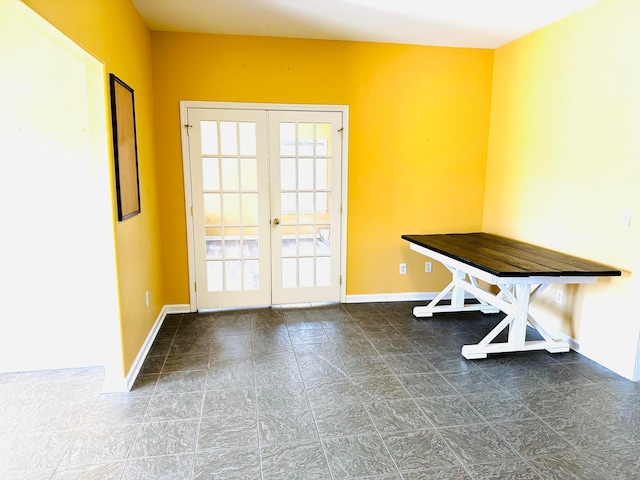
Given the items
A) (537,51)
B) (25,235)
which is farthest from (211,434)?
(537,51)

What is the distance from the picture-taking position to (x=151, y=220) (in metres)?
3.44

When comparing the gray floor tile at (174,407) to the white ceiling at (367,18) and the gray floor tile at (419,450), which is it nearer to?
the gray floor tile at (419,450)

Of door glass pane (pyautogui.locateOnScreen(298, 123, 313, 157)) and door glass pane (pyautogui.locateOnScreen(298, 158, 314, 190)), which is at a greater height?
door glass pane (pyautogui.locateOnScreen(298, 123, 313, 157))

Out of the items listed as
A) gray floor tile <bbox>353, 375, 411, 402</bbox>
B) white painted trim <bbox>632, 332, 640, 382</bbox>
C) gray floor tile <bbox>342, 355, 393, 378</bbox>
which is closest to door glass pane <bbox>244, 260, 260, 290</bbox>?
gray floor tile <bbox>342, 355, 393, 378</bbox>

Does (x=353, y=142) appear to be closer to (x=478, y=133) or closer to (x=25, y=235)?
(x=478, y=133)

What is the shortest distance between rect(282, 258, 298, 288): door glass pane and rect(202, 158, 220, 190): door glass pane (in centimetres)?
99

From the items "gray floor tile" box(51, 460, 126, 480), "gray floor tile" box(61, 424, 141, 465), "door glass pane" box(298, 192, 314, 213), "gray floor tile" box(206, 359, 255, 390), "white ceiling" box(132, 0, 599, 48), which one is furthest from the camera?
"door glass pane" box(298, 192, 314, 213)

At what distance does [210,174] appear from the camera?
381 cm

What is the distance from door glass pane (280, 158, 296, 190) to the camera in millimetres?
3904

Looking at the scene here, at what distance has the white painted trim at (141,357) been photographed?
250cm

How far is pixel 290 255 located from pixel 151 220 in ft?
4.38

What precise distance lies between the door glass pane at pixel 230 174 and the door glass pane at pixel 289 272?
88 centimetres

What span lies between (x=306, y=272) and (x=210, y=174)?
134cm

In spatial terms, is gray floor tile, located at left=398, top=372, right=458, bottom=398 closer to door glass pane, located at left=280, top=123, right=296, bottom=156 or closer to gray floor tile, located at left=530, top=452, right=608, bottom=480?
gray floor tile, located at left=530, top=452, right=608, bottom=480
